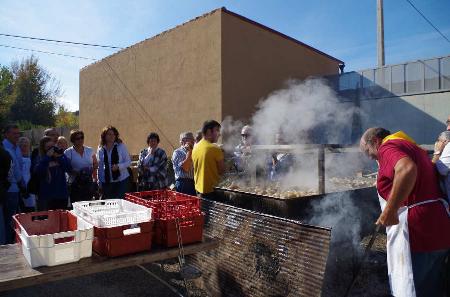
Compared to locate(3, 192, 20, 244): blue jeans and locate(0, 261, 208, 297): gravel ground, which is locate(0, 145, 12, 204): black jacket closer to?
locate(3, 192, 20, 244): blue jeans

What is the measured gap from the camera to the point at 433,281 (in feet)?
9.09

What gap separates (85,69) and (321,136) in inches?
469

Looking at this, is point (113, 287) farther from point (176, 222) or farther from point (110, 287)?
point (176, 222)

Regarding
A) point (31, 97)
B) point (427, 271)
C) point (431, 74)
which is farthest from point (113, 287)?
point (31, 97)

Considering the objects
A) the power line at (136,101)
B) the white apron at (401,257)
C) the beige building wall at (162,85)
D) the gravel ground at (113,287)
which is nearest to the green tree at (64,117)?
the beige building wall at (162,85)

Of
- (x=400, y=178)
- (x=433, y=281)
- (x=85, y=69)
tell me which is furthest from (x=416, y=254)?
(x=85, y=69)

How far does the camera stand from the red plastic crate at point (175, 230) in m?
2.79

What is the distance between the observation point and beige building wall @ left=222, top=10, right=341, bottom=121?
32.3 ft

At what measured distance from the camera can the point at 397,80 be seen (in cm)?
1167

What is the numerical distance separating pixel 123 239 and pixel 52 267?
0.49 metres

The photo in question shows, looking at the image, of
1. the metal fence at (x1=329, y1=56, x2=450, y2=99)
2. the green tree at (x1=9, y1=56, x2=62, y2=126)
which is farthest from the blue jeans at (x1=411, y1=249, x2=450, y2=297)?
the green tree at (x1=9, y1=56, x2=62, y2=126)

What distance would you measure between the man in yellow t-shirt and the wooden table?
1.66 m

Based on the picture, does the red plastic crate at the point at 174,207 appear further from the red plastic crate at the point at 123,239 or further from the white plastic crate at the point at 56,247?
the white plastic crate at the point at 56,247

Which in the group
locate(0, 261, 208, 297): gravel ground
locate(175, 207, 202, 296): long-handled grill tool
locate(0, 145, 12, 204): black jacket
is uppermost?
locate(0, 145, 12, 204): black jacket
